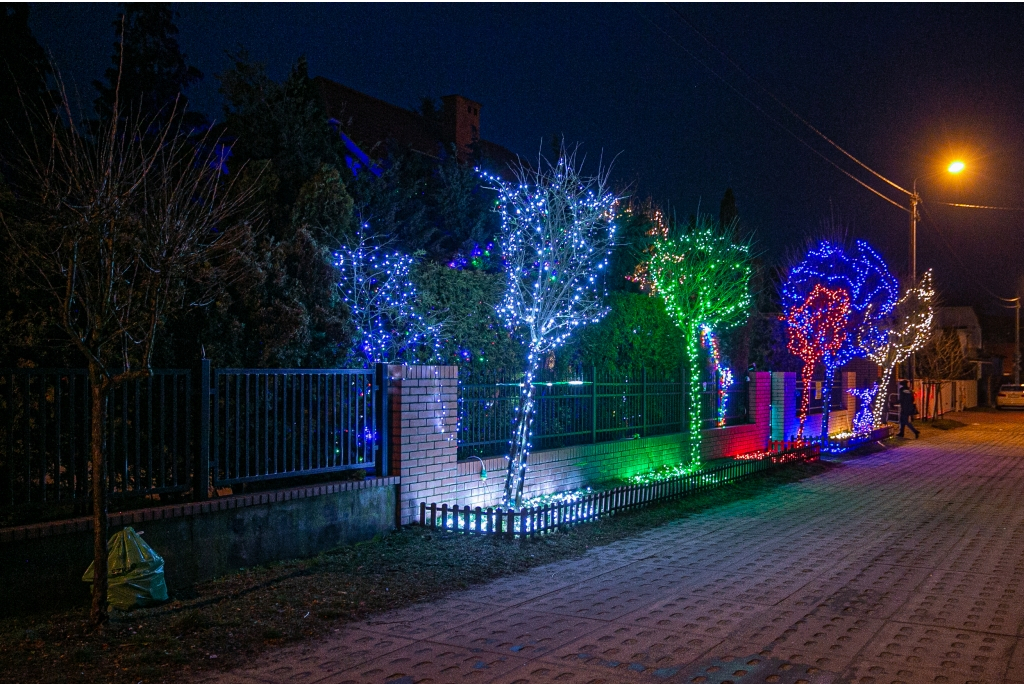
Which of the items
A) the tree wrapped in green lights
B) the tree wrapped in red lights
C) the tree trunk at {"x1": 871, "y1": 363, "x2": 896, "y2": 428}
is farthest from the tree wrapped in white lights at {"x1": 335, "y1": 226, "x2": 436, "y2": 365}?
the tree trunk at {"x1": 871, "y1": 363, "x2": 896, "y2": 428}

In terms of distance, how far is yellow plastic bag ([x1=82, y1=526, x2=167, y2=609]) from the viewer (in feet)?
20.8

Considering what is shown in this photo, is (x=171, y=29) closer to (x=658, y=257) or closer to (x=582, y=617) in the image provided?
(x=658, y=257)

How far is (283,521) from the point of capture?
809cm

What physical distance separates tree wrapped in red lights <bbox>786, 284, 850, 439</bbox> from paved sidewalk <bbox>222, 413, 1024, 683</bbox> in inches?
390

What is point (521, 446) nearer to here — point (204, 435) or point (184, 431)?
point (204, 435)

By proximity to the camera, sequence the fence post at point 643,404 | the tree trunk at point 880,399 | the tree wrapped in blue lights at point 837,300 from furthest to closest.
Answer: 1. the tree trunk at point 880,399
2. the tree wrapped in blue lights at point 837,300
3. the fence post at point 643,404

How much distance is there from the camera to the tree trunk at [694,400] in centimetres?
1670

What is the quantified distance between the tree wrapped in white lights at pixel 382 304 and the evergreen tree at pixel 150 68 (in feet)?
16.8

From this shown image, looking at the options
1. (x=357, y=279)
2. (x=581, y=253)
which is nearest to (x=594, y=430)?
(x=581, y=253)

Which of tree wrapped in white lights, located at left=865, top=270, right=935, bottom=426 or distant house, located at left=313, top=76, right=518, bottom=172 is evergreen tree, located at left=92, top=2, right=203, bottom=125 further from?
tree wrapped in white lights, located at left=865, top=270, right=935, bottom=426

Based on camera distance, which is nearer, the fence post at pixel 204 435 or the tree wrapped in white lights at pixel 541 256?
the fence post at pixel 204 435

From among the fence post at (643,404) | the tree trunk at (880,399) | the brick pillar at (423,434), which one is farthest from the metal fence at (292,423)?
the tree trunk at (880,399)

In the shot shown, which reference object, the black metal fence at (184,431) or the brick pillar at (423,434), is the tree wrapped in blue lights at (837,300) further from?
the black metal fence at (184,431)

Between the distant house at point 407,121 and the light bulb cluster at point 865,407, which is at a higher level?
the distant house at point 407,121
